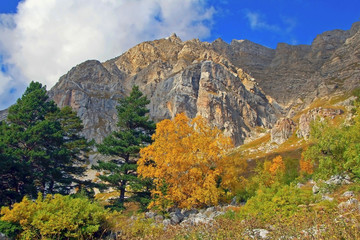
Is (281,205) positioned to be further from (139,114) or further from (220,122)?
(220,122)

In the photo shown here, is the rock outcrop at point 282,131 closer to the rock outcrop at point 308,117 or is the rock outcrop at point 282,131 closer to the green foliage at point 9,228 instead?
the rock outcrop at point 308,117

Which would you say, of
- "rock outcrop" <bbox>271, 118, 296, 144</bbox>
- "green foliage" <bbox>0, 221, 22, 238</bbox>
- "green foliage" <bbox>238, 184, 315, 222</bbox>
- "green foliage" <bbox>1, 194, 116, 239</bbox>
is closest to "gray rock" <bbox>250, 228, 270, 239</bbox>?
"green foliage" <bbox>238, 184, 315, 222</bbox>

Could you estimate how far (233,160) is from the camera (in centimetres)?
2516

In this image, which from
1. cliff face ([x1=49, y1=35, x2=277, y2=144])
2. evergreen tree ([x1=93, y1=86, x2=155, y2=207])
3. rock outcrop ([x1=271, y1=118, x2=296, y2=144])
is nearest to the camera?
evergreen tree ([x1=93, y1=86, x2=155, y2=207])

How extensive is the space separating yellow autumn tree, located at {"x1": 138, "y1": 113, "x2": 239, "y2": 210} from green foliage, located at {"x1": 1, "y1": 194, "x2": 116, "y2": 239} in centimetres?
967

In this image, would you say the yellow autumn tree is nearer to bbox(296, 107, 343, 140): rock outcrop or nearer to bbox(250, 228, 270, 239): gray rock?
bbox(250, 228, 270, 239): gray rock

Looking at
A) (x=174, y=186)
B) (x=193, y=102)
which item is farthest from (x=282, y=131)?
(x=174, y=186)

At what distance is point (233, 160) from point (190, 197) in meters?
5.44

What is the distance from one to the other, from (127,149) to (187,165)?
8901mm

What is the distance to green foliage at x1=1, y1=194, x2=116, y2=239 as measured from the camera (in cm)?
1220

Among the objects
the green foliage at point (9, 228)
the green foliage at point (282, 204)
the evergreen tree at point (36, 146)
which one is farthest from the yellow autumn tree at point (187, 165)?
the evergreen tree at point (36, 146)

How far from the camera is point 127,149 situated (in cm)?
2928

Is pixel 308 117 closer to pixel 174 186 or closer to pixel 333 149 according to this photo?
pixel 333 149

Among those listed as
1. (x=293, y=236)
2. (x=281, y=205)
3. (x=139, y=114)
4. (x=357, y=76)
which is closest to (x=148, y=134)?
(x=139, y=114)
